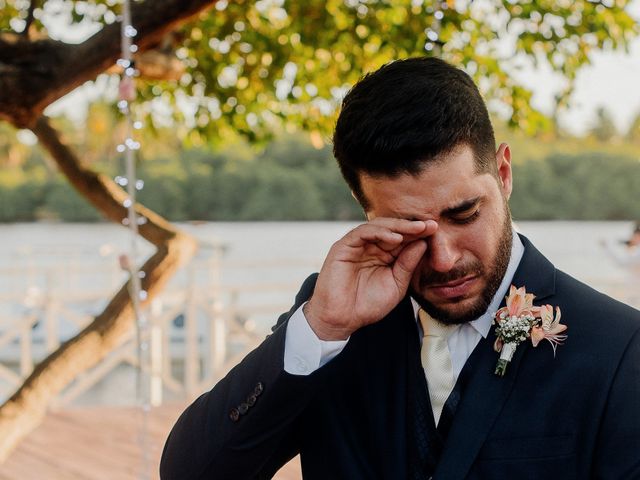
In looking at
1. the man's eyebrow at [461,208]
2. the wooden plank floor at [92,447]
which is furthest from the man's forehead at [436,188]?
the wooden plank floor at [92,447]

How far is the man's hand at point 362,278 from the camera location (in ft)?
4.90

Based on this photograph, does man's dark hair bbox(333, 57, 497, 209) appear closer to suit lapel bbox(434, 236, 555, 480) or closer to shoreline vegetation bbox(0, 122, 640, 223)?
suit lapel bbox(434, 236, 555, 480)

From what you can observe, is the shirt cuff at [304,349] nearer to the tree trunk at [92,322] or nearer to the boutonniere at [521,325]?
Result: the boutonniere at [521,325]

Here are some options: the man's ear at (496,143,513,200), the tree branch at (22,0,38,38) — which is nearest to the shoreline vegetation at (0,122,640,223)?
the tree branch at (22,0,38,38)

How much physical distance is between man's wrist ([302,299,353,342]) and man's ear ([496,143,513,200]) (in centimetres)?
39

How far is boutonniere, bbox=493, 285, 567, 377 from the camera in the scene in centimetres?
140

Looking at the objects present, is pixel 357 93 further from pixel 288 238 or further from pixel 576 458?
pixel 288 238

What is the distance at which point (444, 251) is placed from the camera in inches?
57.4

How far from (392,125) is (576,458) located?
61cm

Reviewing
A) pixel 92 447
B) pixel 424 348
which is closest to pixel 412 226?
pixel 424 348

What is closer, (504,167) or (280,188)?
(504,167)

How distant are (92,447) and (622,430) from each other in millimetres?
4761

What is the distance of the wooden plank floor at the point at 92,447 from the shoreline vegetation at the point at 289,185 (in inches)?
456

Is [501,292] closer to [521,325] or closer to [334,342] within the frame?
[521,325]
